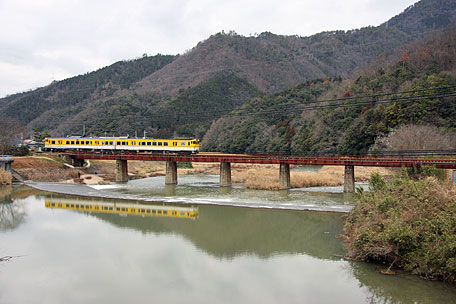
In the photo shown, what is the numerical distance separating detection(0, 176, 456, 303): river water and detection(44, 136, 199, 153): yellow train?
1960cm

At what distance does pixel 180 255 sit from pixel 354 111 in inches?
2230

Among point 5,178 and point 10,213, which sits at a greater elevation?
point 5,178

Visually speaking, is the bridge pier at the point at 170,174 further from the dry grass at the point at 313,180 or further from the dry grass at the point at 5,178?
the dry grass at the point at 5,178

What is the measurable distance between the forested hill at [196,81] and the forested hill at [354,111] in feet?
53.2

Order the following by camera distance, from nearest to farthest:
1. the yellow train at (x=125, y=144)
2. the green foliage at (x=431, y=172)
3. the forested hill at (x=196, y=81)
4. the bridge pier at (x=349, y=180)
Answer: the green foliage at (x=431, y=172) < the bridge pier at (x=349, y=180) < the yellow train at (x=125, y=144) < the forested hill at (x=196, y=81)

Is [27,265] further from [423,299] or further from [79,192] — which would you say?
[79,192]

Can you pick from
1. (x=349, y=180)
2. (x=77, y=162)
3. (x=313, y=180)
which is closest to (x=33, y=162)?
(x=77, y=162)

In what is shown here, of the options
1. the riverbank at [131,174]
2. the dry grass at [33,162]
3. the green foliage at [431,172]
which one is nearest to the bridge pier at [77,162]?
the riverbank at [131,174]

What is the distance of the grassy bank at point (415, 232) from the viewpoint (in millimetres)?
14016

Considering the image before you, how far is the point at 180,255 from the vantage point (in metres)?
18.3

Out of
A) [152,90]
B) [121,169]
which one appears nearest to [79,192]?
[121,169]

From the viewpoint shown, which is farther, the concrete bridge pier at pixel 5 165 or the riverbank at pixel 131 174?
the concrete bridge pier at pixel 5 165

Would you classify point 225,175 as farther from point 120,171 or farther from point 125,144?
point 125,144

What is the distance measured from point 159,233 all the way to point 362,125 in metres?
49.0
